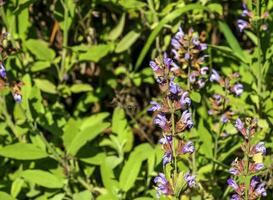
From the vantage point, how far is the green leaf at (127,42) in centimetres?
342

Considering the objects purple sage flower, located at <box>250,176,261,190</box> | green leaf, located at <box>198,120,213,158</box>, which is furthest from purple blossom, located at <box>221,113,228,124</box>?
purple sage flower, located at <box>250,176,261,190</box>

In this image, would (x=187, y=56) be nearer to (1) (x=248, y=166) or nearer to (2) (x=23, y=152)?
(1) (x=248, y=166)

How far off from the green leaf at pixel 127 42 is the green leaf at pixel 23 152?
0.82 m

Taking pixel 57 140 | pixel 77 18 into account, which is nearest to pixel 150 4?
pixel 77 18

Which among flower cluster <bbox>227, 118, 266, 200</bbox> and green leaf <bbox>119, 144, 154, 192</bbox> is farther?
green leaf <bbox>119, 144, 154, 192</bbox>

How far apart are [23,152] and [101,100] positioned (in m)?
1.01

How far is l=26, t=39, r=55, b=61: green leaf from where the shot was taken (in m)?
3.26

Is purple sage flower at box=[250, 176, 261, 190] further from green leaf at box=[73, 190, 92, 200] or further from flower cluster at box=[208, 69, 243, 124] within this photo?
green leaf at box=[73, 190, 92, 200]

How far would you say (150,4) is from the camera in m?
3.28

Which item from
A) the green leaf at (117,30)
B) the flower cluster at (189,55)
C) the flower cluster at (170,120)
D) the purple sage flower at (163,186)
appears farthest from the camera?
the green leaf at (117,30)

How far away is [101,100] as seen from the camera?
3.83 metres

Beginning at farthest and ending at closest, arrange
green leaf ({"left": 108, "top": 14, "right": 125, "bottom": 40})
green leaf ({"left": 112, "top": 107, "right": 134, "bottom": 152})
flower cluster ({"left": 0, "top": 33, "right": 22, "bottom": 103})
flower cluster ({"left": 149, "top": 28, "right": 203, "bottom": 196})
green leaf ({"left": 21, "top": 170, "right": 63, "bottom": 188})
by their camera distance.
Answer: green leaf ({"left": 108, "top": 14, "right": 125, "bottom": 40})
green leaf ({"left": 112, "top": 107, "right": 134, "bottom": 152})
green leaf ({"left": 21, "top": 170, "right": 63, "bottom": 188})
flower cluster ({"left": 0, "top": 33, "right": 22, "bottom": 103})
flower cluster ({"left": 149, "top": 28, "right": 203, "bottom": 196})

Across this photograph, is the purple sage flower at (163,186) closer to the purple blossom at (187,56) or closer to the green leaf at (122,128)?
the purple blossom at (187,56)

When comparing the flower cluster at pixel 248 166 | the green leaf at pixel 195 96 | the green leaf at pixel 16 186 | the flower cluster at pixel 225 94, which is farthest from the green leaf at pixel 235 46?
the green leaf at pixel 16 186
